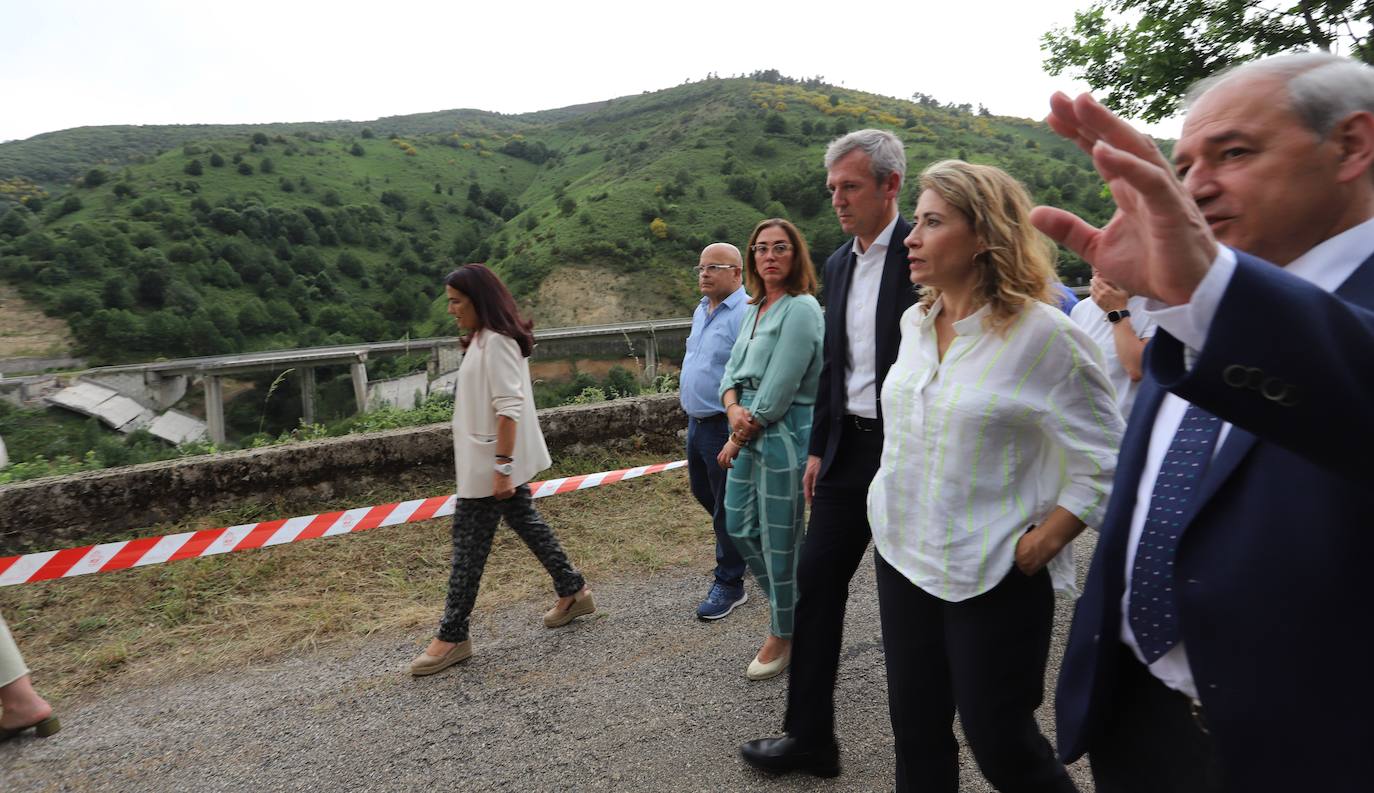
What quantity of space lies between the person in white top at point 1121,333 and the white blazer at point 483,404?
7.87 ft

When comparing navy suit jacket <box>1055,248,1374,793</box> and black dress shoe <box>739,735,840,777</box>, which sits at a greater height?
navy suit jacket <box>1055,248,1374,793</box>

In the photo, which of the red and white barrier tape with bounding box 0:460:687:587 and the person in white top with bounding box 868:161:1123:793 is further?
the red and white barrier tape with bounding box 0:460:687:587

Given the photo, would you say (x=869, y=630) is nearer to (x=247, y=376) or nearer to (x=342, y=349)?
(x=342, y=349)

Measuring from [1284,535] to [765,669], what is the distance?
2566 millimetres

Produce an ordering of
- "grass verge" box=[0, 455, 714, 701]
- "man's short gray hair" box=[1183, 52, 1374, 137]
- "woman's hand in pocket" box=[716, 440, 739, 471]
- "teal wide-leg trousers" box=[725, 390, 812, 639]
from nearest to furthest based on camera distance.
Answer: "man's short gray hair" box=[1183, 52, 1374, 137] < "teal wide-leg trousers" box=[725, 390, 812, 639] < "woman's hand in pocket" box=[716, 440, 739, 471] < "grass verge" box=[0, 455, 714, 701]

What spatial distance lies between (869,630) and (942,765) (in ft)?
5.59

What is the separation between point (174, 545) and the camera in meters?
4.05

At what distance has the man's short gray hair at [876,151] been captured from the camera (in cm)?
260

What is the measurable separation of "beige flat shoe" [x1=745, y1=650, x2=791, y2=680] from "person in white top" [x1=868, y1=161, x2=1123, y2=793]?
1260mm

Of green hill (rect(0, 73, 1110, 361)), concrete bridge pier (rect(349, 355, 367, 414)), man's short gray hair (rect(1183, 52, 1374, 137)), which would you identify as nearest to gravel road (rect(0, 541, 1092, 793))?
man's short gray hair (rect(1183, 52, 1374, 137))

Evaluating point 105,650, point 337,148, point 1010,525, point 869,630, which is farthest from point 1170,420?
point 337,148

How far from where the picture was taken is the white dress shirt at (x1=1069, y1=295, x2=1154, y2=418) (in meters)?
2.55

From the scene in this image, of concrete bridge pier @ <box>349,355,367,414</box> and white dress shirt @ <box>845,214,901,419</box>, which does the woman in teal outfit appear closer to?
white dress shirt @ <box>845,214,901,419</box>

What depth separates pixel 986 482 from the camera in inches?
70.4
